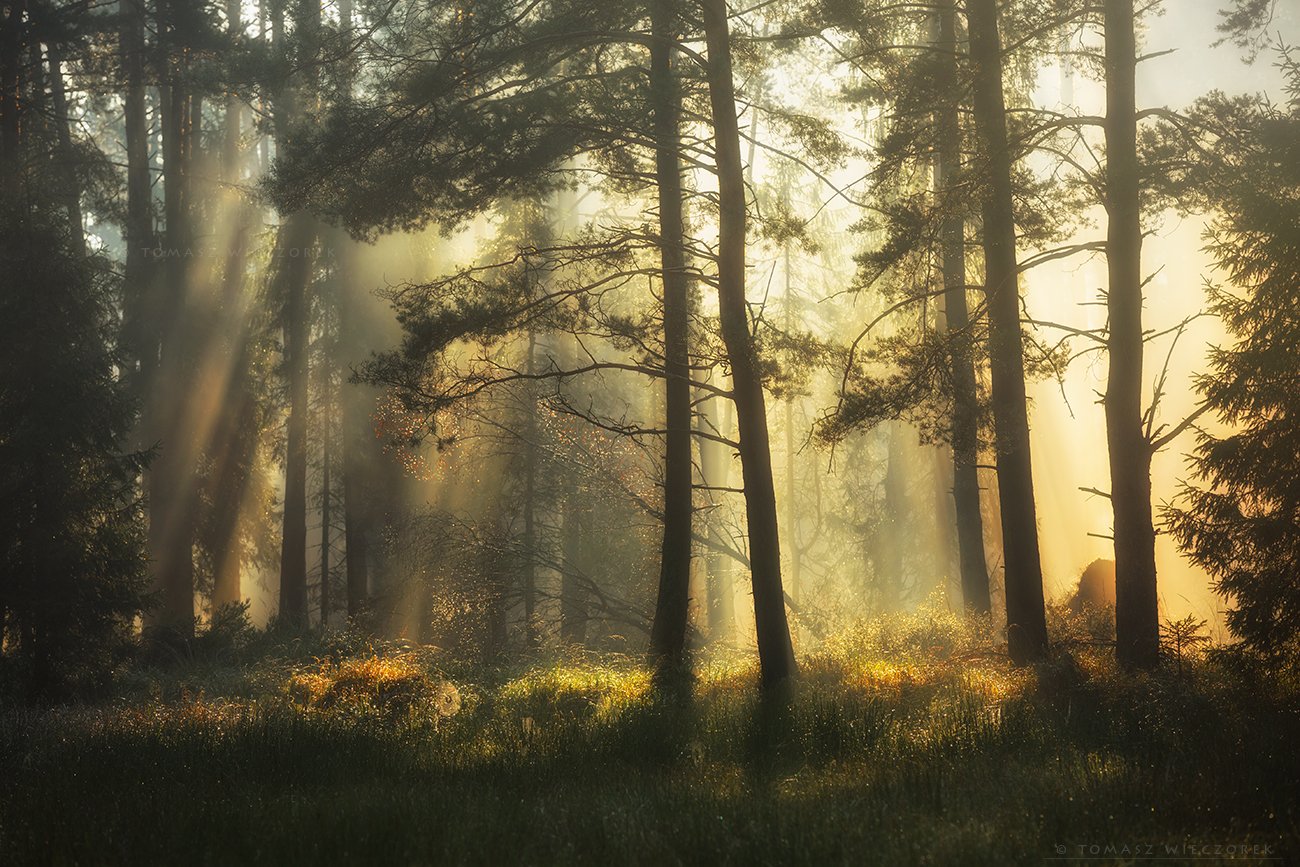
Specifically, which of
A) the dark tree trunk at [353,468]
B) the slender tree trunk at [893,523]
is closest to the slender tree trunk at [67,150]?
the dark tree trunk at [353,468]

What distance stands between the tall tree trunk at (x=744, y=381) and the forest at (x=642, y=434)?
5 centimetres

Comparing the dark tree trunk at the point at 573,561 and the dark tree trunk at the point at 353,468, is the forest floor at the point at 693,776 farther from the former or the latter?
the dark tree trunk at the point at 353,468

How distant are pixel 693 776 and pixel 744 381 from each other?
220 inches

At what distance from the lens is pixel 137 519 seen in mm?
15352

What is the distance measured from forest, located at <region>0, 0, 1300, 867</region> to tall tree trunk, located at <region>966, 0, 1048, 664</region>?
0.22 ft

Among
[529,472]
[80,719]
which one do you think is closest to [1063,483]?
[529,472]

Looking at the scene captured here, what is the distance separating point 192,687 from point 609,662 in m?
6.67

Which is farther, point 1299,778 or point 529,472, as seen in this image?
point 529,472

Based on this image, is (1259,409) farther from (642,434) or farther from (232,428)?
(232,428)

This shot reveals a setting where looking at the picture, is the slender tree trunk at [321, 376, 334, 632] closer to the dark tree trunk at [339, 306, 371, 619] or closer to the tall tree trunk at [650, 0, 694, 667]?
the dark tree trunk at [339, 306, 371, 619]

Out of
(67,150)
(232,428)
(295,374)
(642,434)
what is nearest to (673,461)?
(642,434)

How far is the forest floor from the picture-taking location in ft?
17.3

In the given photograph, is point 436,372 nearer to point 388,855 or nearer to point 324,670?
point 324,670

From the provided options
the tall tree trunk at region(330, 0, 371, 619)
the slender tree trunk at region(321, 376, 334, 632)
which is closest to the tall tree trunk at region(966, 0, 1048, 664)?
the tall tree trunk at region(330, 0, 371, 619)
